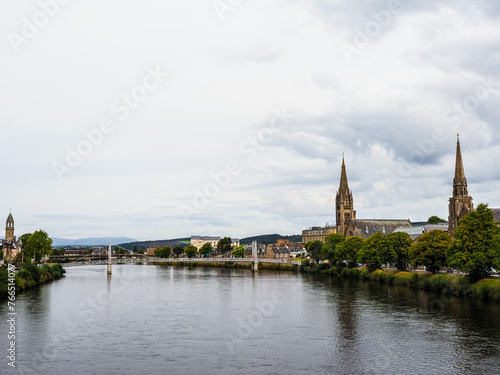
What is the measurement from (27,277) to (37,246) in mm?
27319

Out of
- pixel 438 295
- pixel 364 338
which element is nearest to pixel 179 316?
pixel 364 338

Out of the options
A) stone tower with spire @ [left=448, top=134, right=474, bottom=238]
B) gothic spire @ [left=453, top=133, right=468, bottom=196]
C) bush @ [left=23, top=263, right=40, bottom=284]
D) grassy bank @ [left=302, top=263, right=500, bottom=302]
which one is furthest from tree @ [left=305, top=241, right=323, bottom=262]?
bush @ [left=23, top=263, right=40, bottom=284]

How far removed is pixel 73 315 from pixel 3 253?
67.4m

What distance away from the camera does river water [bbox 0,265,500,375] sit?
1198 inches

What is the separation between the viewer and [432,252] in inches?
2761

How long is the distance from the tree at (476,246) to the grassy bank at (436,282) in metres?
1.77

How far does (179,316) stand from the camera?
49000 millimetres

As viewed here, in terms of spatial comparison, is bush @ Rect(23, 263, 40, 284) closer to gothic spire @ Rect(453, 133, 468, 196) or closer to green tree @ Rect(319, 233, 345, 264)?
green tree @ Rect(319, 233, 345, 264)

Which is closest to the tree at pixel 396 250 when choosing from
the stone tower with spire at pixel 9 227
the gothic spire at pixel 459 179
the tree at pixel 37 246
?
the gothic spire at pixel 459 179

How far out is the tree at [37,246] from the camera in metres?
97.5

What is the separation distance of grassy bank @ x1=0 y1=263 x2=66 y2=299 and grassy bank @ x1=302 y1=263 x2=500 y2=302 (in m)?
54.1

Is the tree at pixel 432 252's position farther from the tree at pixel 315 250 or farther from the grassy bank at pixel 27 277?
the grassy bank at pixel 27 277

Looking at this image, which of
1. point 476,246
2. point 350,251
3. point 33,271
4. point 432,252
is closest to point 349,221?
point 350,251

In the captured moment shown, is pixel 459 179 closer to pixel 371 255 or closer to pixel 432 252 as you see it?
pixel 371 255
